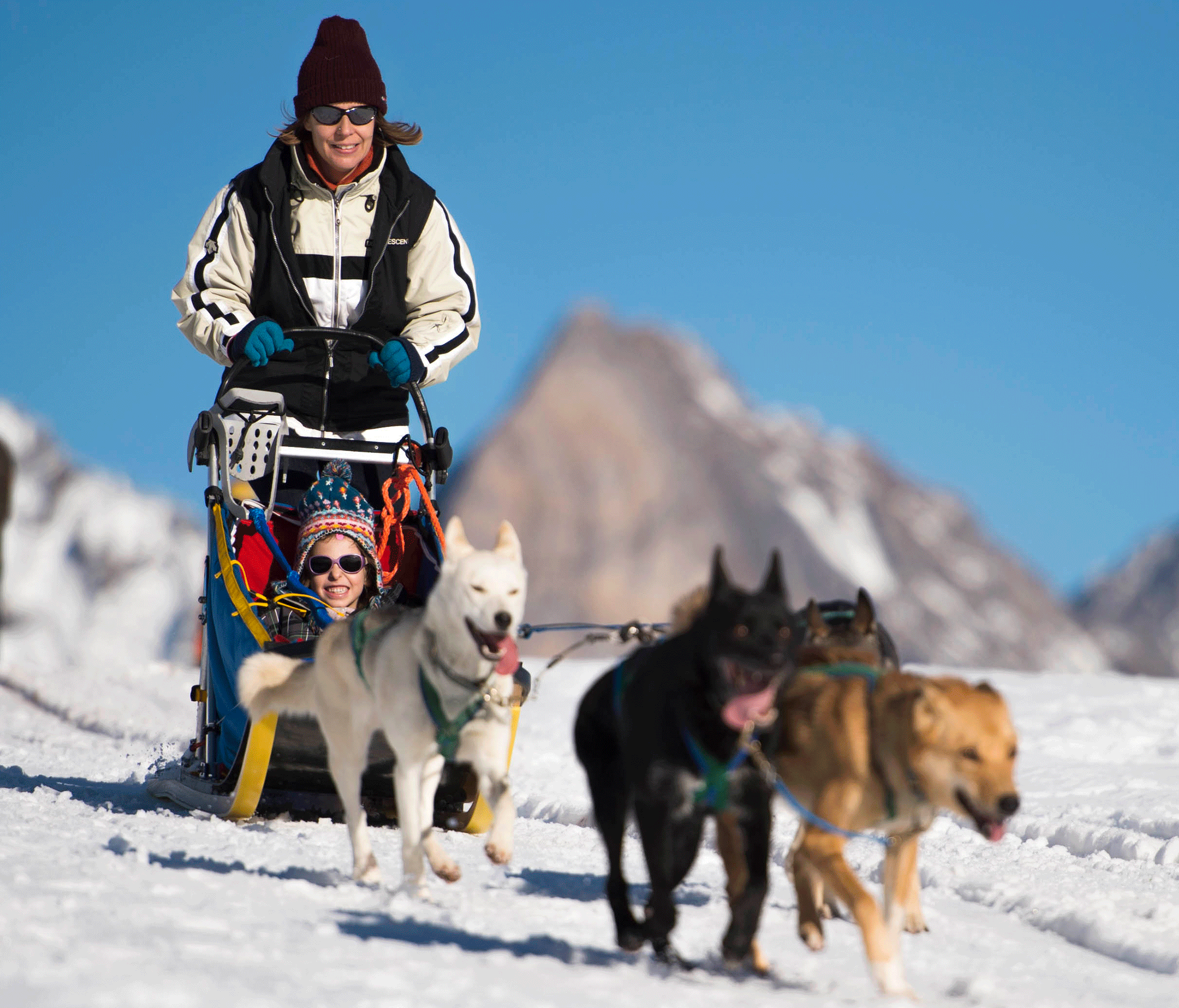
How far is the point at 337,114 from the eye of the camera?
520 centimetres

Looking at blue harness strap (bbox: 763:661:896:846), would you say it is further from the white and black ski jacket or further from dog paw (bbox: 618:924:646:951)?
the white and black ski jacket

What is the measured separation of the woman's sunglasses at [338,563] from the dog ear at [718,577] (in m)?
2.47

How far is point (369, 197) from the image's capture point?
5.45 meters

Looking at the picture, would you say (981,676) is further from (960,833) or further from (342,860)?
(342,860)

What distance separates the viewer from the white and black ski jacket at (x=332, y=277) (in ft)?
17.7

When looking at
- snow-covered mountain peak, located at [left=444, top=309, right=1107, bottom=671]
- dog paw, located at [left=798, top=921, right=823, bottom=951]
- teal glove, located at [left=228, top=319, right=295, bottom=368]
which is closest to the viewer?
dog paw, located at [left=798, top=921, right=823, bottom=951]

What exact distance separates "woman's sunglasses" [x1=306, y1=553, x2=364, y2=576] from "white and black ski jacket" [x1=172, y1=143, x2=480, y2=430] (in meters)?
0.68

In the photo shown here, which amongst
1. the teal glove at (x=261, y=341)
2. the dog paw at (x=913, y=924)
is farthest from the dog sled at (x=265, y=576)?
the dog paw at (x=913, y=924)

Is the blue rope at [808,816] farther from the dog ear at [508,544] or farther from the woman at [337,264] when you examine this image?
the woman at [337,264]

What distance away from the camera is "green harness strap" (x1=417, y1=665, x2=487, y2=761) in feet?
11.2

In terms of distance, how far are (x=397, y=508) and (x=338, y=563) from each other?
0.34 m

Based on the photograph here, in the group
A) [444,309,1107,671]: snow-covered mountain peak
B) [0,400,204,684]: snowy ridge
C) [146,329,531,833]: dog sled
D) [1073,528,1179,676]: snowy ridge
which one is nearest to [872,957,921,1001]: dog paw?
[146,329,531,833]: dog sled

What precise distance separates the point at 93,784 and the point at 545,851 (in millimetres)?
2368

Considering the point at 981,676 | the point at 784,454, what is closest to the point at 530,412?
the point at 784,454
